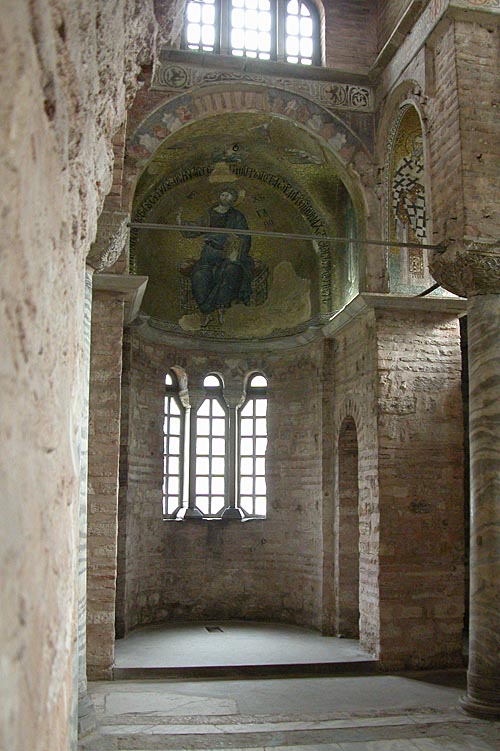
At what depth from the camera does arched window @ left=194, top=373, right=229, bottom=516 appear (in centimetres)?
1423

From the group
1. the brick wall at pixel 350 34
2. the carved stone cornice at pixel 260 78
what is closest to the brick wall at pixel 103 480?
the carved stone cornice at pixel 260 78

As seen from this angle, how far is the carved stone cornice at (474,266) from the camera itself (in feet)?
27.3

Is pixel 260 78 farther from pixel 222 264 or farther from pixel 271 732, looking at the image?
pixel 271 732

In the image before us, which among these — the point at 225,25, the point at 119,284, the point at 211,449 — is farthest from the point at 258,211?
the point at 119,284

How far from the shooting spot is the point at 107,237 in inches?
303

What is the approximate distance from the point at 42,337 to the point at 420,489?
30.1 ft

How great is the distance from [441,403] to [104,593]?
521 cm

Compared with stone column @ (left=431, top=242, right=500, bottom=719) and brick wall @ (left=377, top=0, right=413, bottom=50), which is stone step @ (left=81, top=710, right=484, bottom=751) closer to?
stone column @ (left=431, top=242, right=500, bottom=719)

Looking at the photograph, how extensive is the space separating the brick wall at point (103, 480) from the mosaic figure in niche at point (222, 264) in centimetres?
412

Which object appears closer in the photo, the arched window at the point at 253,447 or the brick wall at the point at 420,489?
the brick wall at the point at 420,489

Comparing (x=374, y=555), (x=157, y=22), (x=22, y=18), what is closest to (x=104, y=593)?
(x=374, y=555)

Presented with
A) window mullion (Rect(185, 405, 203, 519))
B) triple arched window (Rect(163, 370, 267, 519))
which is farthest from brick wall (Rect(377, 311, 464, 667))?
window mullion (Rect(185, 405, 203, 519))

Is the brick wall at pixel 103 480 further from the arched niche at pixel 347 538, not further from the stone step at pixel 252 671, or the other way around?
the arched niche at pixel 347 538

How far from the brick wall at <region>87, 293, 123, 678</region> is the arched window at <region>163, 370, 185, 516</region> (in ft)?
12.8
